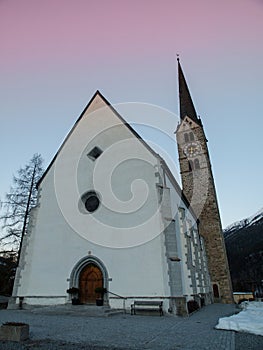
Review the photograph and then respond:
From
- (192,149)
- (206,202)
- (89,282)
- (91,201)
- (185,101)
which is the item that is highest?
(185,101)

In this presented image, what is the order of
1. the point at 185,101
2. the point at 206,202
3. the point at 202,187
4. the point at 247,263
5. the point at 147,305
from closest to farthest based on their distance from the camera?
the point at 147,305
the point at 206,202
the point at 202,187
the point at 185,101
the point at 247,263

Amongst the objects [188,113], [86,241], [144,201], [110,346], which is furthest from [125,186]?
[188,113]

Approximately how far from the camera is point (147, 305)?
10969mm

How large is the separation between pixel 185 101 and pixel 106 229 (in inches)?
1092

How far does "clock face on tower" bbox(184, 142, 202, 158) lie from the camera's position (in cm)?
3054

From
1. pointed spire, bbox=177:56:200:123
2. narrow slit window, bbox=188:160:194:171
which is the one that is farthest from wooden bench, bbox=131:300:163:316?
pointed spire, bbox=177:56:200:123

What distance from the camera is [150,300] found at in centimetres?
→ 1110

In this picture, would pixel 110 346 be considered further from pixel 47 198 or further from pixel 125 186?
pixel 47 198

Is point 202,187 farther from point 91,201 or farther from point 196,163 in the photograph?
point 91,201

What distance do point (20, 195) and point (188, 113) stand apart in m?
24.2

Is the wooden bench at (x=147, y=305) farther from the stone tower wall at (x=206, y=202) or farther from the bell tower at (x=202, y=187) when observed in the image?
the stone tower wall at (x=206, y=202)

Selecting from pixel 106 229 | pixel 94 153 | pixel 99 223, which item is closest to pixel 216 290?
pixel 106 229

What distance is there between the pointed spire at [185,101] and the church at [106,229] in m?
19.2

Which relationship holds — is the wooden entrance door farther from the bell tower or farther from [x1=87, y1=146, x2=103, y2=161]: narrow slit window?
the bell tower
